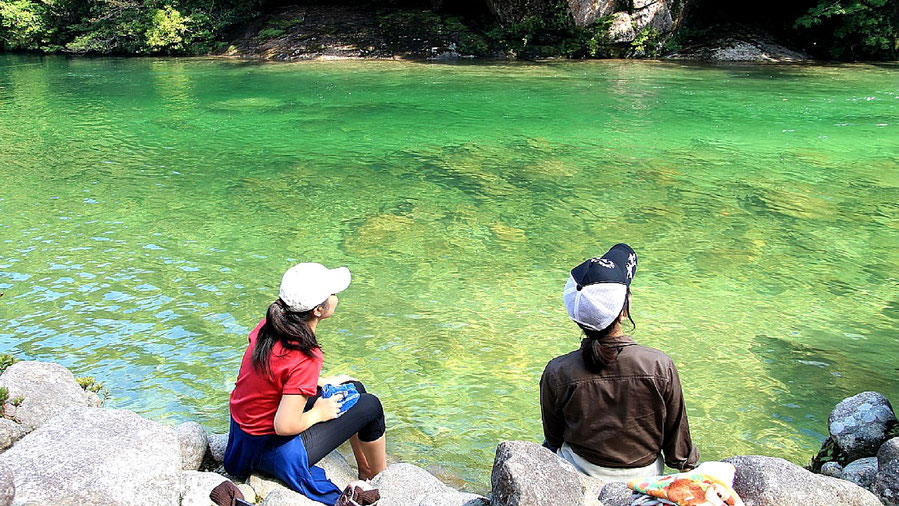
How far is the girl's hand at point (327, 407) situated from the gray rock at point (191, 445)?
670mm

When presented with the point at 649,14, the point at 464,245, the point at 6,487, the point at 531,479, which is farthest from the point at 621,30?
the point at 6,487

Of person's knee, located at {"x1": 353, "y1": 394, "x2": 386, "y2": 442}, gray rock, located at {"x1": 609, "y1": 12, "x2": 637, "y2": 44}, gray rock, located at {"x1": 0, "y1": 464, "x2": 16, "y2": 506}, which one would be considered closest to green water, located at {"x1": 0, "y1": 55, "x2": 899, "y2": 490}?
person's knee, located at {"x1": 353, "y1": 394, "x2": 386, "y2": 442}

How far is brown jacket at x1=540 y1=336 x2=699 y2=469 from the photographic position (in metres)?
2.72

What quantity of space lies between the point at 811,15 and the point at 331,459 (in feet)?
75.1

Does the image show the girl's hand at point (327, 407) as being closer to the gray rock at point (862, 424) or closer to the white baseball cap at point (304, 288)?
the white baseball cap at point (304, 288)

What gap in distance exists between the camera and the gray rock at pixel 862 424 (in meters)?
3.47

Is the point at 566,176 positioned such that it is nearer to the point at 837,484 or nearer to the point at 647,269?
the point at 647,269

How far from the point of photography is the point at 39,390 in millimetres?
3852

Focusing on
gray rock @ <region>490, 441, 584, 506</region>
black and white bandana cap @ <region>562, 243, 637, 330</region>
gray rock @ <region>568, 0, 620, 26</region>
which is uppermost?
gray rock @ <region>568, 0, 620, 26</region>

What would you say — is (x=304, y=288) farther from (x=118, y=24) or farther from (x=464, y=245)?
(x=118, y=24)

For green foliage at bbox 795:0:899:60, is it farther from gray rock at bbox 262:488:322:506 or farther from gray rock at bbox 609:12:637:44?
gray rock at bbox 262:488:322:506

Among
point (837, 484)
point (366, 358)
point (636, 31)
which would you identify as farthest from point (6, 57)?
point (837, 484)

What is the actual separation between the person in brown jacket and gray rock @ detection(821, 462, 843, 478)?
921 mm

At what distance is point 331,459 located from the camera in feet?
12.5
